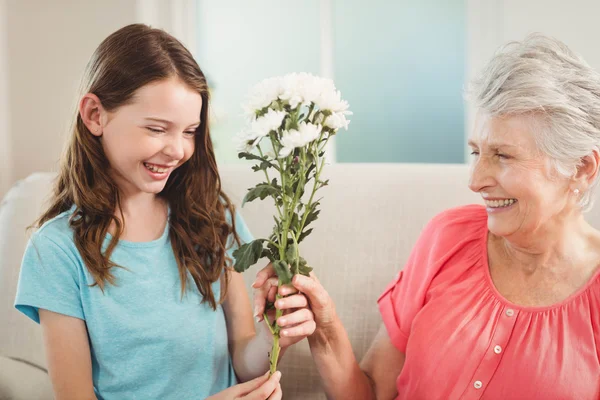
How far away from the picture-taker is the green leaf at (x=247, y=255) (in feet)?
3.61

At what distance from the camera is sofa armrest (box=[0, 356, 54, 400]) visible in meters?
1.67

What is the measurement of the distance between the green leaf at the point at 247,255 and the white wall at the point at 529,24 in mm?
1396

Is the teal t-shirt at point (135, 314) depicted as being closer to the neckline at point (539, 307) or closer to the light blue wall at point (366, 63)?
the neckline at point (539, 307)

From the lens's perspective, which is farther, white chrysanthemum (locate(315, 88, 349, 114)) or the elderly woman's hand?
the elderly woman's hand

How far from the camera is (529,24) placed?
8.81ft

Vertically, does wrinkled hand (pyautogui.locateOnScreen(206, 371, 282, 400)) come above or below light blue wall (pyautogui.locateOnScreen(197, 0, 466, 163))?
below

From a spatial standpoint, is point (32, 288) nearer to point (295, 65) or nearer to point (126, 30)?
point (126, 30)

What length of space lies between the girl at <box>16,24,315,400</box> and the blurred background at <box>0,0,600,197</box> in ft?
5.35

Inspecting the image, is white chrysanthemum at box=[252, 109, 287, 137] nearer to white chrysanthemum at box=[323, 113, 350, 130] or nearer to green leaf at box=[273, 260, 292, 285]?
white chrysanthemum at box=[323, 113, 350, 130]

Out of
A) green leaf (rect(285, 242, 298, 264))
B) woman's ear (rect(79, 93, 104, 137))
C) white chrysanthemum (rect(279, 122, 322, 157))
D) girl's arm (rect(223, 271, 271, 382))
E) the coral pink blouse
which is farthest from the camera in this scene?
girl's arm (rect(223, 271, 271, 382))

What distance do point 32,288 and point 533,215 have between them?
1040 millimetres

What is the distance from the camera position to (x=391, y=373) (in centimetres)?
150

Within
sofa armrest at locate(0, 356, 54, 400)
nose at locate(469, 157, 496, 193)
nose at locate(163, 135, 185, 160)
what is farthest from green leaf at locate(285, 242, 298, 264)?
sofa armrest at locate(0, 356, 54, 400)

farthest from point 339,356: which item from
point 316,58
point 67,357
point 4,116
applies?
point 316,58
